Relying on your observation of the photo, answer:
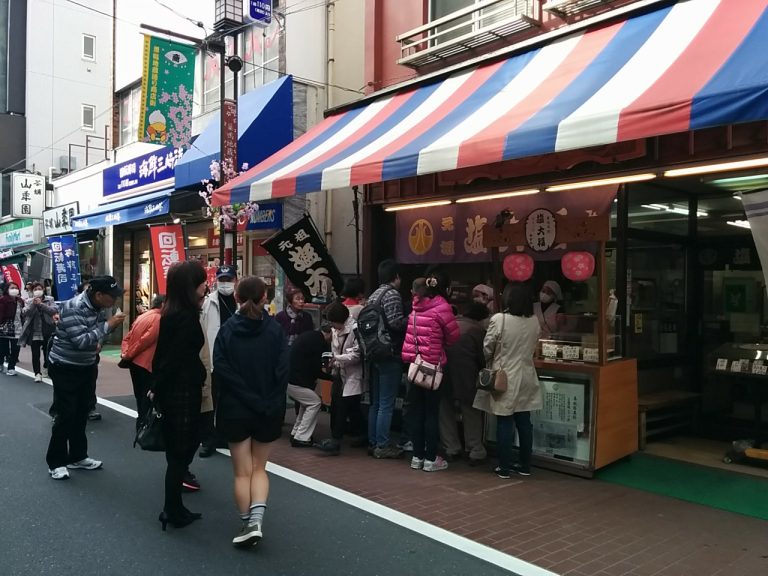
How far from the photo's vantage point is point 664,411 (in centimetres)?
714

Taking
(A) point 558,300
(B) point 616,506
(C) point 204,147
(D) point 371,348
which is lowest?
(B) point 616,506

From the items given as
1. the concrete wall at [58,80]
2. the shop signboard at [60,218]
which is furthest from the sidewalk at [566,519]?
the concrete wall at [58,80]

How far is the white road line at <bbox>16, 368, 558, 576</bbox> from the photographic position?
4.02 m

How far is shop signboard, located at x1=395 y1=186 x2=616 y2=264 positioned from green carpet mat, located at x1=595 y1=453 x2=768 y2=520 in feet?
7.58

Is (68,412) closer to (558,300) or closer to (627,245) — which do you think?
(558,300)

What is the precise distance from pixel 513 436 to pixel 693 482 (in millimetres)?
1685

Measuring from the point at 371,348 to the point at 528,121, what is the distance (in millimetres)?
2695

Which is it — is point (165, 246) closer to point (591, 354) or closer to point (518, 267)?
point (518, 267)

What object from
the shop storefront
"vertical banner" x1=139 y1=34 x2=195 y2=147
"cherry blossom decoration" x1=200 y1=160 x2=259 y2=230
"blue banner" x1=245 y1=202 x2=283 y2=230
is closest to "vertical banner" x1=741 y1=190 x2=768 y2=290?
the shop storefront

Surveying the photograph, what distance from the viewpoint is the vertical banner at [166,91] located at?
36.5 feet

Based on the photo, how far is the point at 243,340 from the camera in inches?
166

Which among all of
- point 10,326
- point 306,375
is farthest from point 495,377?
point 10,326

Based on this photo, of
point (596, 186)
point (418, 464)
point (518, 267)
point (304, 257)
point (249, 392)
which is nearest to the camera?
point (249, 392)

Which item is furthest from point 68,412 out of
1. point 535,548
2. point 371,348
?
point 535,548
